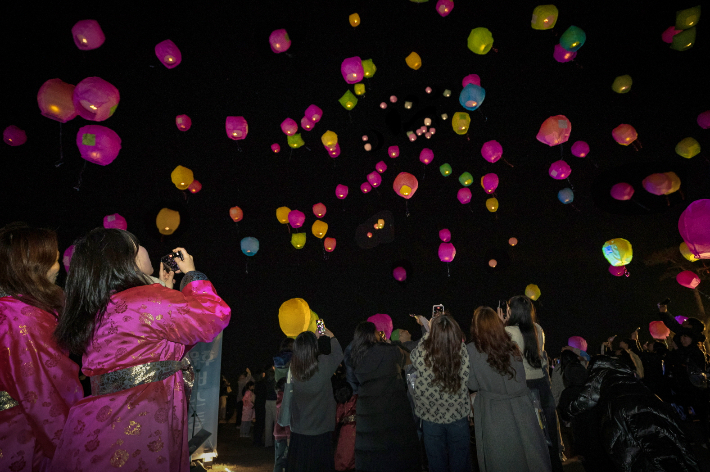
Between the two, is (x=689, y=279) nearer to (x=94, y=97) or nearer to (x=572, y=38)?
(x=572, y=38)

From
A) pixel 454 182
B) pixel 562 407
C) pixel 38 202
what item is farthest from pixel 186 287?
pixel 454 182

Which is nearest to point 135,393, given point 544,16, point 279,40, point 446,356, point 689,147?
point 446,356

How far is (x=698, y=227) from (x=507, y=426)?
11.5 ft

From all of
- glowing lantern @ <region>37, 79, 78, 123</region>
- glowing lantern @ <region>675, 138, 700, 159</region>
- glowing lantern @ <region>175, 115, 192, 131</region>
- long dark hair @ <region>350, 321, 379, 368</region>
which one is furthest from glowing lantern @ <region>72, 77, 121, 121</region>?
glowing lantern @ <region>675, 138, 700, 159</region>

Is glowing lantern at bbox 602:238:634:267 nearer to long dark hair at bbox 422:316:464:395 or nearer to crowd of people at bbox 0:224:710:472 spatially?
crowd of people at bbox 0:224:710:472

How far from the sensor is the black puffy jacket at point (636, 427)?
1.64 meters

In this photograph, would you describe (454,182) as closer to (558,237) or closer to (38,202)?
(558,237)

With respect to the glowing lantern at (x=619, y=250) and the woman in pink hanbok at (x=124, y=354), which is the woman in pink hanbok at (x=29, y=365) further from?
the glowing lantern at (x=619, y=250)

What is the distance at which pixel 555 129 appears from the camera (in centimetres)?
530

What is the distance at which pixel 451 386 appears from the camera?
2.60 metres

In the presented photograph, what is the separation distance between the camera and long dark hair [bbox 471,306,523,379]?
98.7 inches

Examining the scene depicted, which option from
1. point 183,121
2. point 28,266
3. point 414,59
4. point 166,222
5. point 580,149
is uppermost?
point 414,59

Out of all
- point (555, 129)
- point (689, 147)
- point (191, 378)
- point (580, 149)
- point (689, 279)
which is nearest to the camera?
point (191, 378)

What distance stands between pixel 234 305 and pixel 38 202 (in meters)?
5.08
